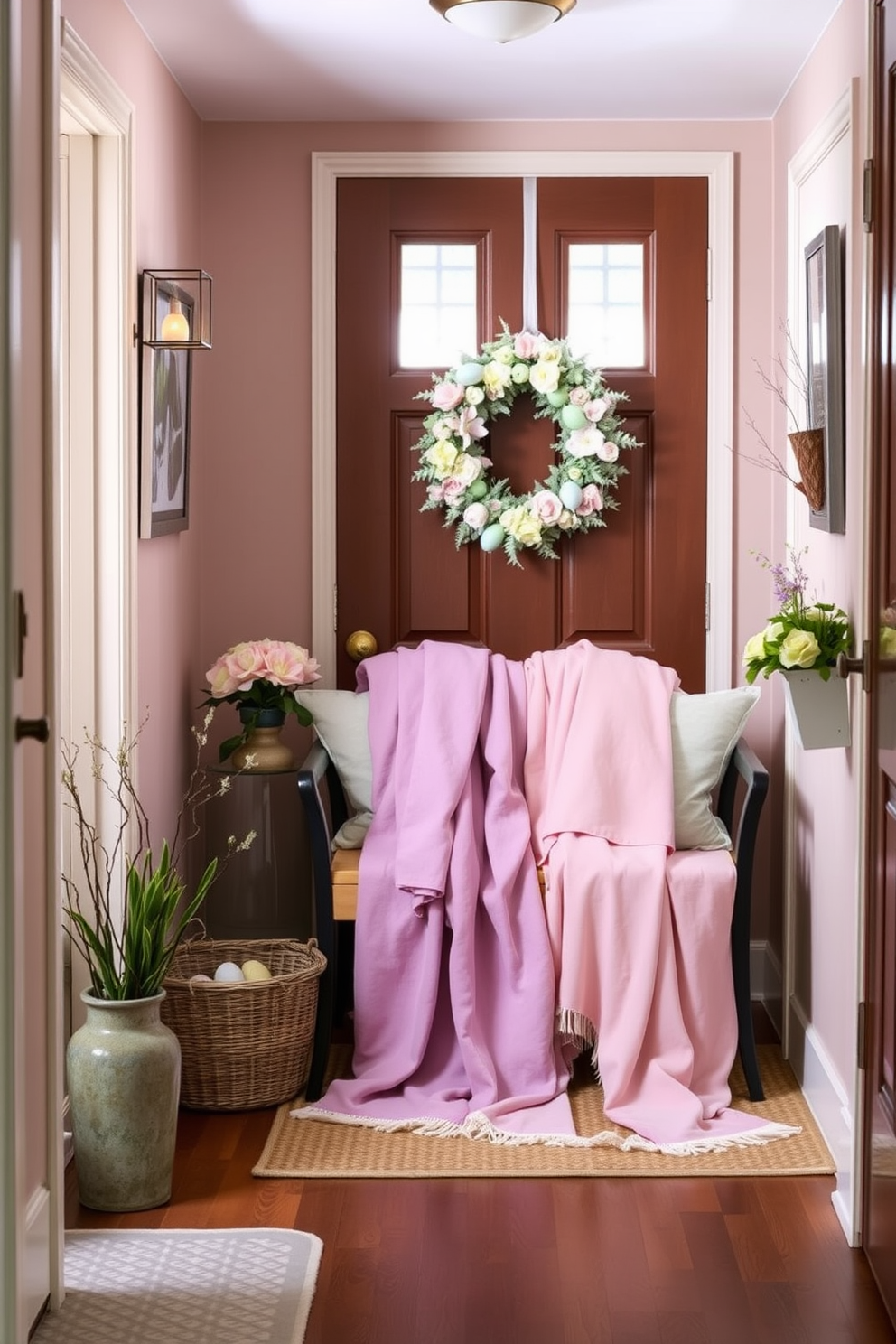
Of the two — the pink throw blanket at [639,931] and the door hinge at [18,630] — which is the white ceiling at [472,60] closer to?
the pink throw blanket at [639,931]

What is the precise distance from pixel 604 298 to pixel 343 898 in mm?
1810

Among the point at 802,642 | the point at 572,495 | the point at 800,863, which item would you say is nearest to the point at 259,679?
the point at 572,495

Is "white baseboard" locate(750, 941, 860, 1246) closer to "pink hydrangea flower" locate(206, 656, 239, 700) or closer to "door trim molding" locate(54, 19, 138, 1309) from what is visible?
"pink hydrangea flower" locate(206, 656, 239, 700)

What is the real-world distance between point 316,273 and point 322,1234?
2.56m

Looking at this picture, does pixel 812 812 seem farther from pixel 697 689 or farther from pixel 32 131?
pixel 32 131

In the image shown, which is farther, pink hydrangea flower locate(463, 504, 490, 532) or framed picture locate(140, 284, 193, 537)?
pink hydrangea flower locate(463, 504, 490, 532)

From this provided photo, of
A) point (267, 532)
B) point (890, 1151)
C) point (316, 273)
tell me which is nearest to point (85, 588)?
point (267, 532)

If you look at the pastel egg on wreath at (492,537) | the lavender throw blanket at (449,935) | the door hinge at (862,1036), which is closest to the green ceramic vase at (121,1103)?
the lavender throw blanket at (449,935)

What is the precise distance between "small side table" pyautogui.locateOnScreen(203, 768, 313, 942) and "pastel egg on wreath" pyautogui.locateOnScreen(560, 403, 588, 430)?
1181 millimetres

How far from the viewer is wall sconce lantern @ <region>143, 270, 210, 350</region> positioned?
11.6 feet

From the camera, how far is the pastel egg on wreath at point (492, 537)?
423cm

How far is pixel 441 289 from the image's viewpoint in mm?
4312

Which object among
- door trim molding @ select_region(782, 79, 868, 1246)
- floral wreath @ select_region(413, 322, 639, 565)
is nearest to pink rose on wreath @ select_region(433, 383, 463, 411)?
floral wreath @ select_region(413, 322, 639, 565)

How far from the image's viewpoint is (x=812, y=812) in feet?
12.1
